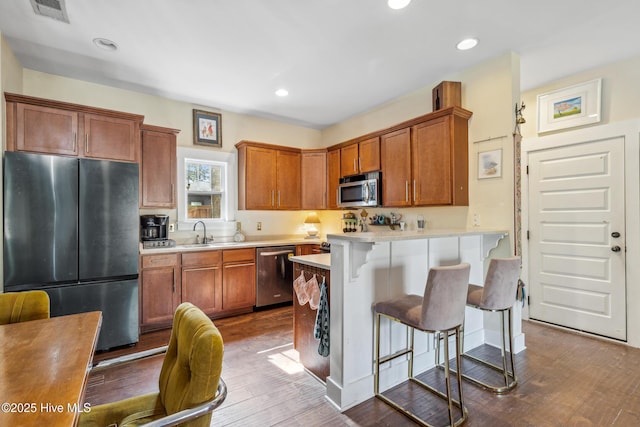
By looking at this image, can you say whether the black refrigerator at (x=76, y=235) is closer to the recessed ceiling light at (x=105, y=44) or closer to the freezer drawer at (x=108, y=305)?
the freezer drawer at (x=108, y=305)

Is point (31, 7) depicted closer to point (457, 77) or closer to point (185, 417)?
point (185, 417)

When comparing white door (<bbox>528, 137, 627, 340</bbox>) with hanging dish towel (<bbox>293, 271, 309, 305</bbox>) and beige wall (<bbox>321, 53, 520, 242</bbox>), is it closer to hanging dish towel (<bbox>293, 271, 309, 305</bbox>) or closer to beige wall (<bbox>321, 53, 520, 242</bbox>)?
beige wall (<bbox>321, 53, 520, 242</bbox>)

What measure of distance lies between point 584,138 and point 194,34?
3.97m

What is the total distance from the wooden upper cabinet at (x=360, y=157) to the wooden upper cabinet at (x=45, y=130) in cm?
317

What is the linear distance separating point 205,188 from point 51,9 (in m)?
2.40

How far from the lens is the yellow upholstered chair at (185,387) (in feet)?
3.26

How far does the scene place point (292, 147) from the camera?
4.82 metres

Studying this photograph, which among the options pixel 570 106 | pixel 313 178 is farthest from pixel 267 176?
pixel 570 106

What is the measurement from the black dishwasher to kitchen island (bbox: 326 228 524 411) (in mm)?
2001

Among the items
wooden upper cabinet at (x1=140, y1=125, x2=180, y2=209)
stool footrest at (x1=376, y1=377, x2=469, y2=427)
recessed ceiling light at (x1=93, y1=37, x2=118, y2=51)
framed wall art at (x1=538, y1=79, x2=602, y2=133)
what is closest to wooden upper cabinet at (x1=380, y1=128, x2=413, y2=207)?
framed wall art at (x1=538, y1=79, x2=602, y2=133)

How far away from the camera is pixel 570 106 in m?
3.24

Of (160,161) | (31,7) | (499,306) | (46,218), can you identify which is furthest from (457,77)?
(46,218)

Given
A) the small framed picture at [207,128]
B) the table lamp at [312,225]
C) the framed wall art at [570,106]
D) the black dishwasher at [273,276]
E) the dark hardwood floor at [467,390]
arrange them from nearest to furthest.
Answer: the dark hardwood floor at [467,390] → the framed wall art at [570,106] → the black dishwasher at [273,276] → the small framed picture at [207,128] → the table lamp at [312,225]

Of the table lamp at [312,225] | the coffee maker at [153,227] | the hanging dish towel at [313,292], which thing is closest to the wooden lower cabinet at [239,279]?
the coffee maker at [153,227]
